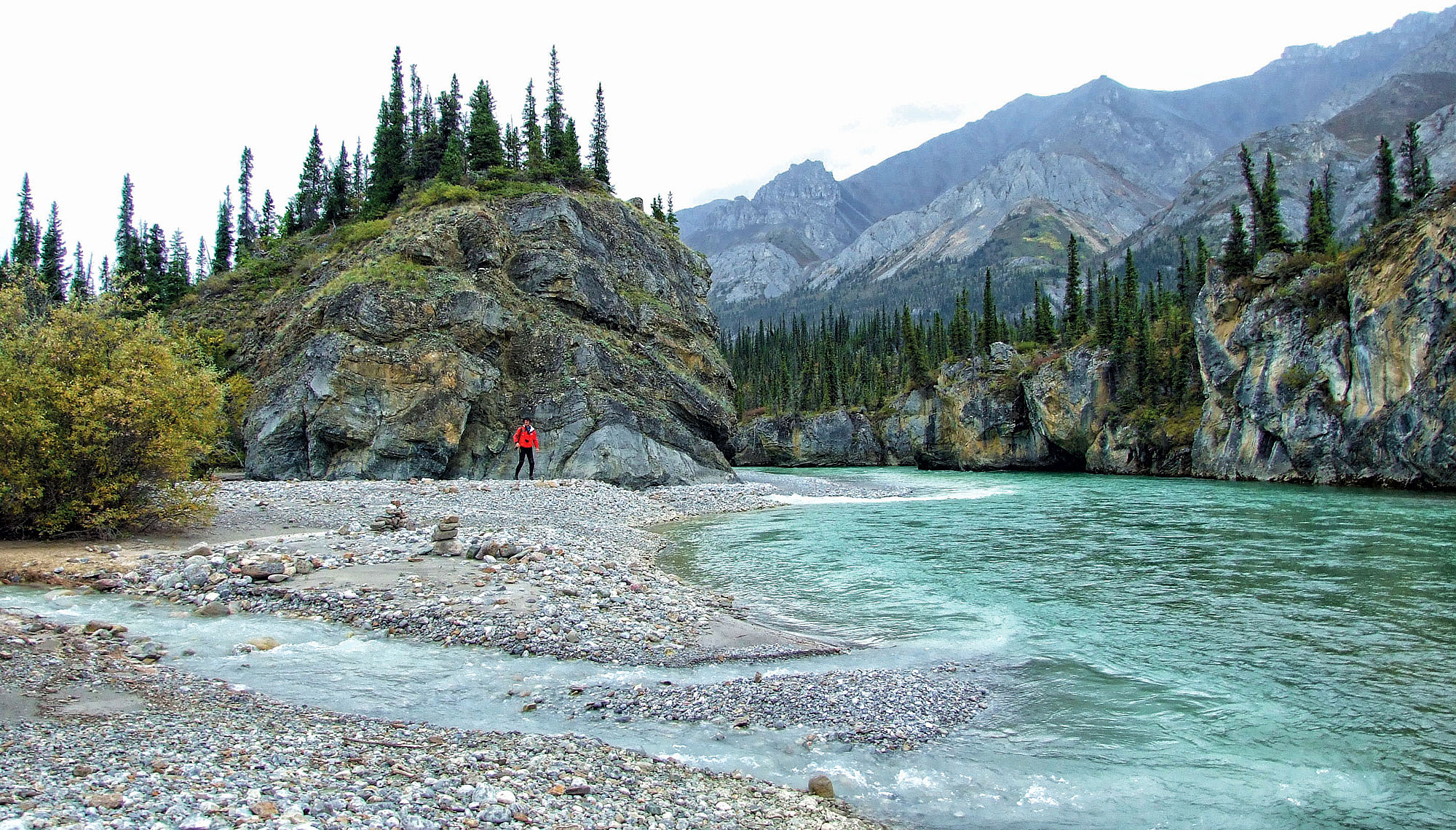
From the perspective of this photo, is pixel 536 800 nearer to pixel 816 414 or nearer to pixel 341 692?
pixel 341 692

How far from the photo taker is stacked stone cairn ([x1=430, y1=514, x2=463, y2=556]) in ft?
56.2

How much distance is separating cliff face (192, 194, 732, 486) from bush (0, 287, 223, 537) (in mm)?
18030

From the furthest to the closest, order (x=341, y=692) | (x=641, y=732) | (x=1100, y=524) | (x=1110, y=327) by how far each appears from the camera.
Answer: (x=1110, y=327), (x=1100, y=524), (x=341, y=692), (x=641, y=732)

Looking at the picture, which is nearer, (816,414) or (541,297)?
(541,297)

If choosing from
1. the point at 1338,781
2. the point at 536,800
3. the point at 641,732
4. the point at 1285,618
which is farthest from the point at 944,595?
the point at 536,800

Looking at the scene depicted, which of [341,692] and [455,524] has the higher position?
[455,524]

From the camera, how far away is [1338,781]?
7406 mm

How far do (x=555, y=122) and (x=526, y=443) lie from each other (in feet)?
131

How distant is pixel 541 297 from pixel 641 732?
39439 mm

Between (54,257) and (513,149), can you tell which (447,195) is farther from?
(54,257)

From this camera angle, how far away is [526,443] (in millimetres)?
37156

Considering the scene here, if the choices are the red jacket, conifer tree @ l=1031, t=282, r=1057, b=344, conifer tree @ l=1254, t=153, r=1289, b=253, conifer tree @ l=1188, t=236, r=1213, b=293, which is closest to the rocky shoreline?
the red jacket

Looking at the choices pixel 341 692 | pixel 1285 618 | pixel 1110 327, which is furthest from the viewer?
pixel 1110 327

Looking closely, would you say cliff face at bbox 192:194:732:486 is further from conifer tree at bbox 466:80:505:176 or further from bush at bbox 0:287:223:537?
bush at bbox 0:287:223:537
